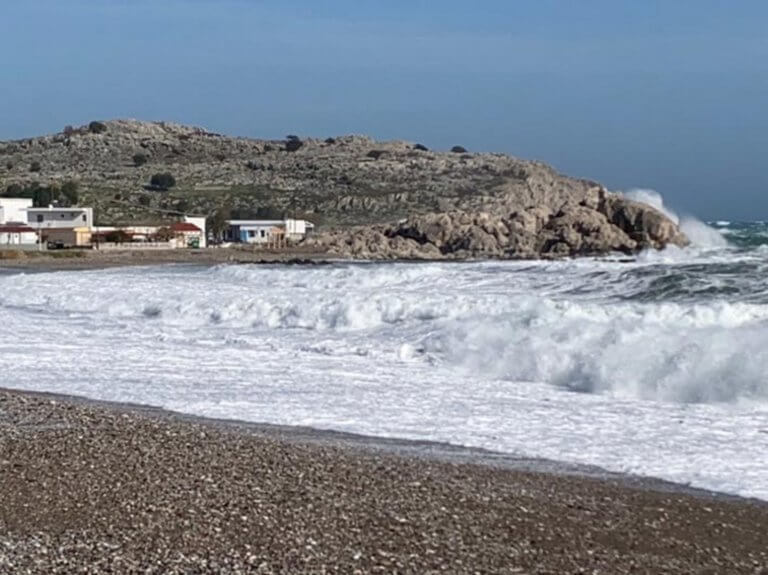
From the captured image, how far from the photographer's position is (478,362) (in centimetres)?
1620

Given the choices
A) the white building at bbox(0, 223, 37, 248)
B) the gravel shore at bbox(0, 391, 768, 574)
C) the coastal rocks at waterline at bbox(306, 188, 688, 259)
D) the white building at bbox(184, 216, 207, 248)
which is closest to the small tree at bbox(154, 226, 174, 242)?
the white building at bbox(184, 216, 207, 248)

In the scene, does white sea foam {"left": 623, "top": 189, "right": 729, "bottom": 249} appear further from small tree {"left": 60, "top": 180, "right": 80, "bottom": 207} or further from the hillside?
small tree {"left": 60, "top": 180, "right": 80, "bottom": 207}

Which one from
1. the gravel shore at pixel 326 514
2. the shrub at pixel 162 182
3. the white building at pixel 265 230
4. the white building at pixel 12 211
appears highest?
the shrub at pixel 162 182

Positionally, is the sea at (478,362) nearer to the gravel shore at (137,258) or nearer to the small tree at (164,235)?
the gravel shore at (137,258)

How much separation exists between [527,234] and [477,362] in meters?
43.1

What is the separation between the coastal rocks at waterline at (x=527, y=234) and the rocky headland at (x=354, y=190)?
0.08m

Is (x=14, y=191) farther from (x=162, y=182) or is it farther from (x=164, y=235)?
(x=164, y=235)

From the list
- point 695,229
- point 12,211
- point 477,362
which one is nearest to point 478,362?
point 477,362

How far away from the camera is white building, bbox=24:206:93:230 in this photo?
3081 inches

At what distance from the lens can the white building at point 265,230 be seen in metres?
77.6

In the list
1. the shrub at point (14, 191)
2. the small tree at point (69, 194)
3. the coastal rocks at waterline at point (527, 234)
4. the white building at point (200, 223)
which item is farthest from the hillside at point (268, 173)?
the coastal rocks at waterline at point (527, 234)

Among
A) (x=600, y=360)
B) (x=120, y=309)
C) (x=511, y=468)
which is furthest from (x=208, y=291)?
(x=511, y=468)

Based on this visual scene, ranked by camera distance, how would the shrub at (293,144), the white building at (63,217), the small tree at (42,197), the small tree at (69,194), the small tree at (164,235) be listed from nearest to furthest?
the small tree at (164,235) < the white building at (63,217) < the small tree at (42,197) < the small tree at (69,194) < the shrub at (293,144)

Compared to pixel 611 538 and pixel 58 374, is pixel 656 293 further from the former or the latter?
pixel 611 538
